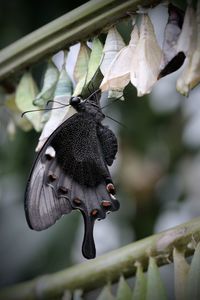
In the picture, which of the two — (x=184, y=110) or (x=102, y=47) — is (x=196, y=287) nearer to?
(x=102, y=47)

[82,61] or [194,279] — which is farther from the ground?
[82,61]

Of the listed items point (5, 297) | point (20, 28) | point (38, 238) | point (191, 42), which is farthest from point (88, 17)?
point (20, 28)

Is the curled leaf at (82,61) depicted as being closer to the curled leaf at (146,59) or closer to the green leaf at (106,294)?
the curled leaf at (146,59)

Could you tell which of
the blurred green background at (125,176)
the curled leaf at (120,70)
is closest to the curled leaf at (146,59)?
the curled leaf at (120,70)

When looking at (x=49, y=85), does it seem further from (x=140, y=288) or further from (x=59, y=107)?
(x=140, y=288)

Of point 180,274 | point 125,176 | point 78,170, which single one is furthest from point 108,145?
point 125,176

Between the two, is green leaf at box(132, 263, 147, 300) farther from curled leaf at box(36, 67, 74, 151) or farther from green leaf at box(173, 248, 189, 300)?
curled leaf at box(36, 67, 74, 151)
